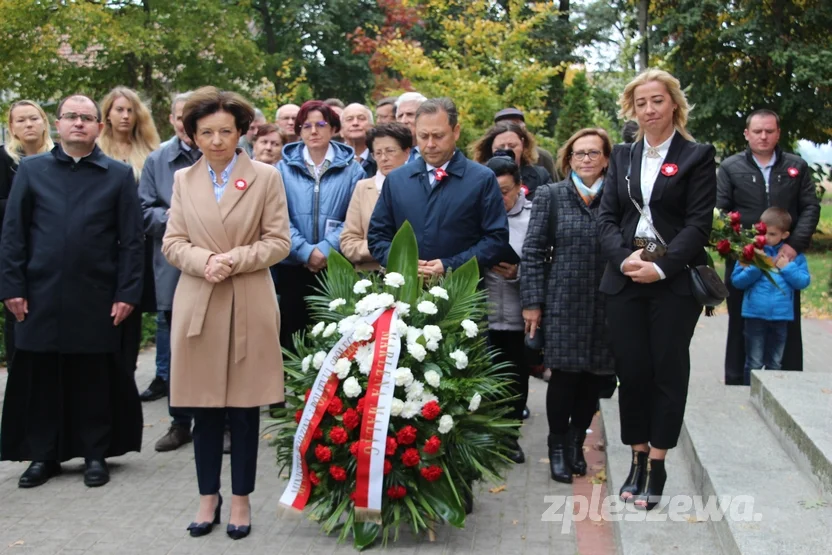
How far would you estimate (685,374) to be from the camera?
5.08m

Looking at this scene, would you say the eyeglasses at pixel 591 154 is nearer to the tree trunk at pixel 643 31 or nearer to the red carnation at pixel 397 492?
the red carnation at pixel 397 492

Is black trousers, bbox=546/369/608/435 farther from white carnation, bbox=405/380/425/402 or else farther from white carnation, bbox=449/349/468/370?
white carnation, bbox=405/380/425/402

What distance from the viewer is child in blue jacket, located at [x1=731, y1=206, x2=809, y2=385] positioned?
763cm

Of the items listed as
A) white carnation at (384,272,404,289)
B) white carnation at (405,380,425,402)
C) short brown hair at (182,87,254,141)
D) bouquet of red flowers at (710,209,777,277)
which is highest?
short brown hair at (182,87,254,141)

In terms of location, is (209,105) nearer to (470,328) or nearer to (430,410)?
(470,328)

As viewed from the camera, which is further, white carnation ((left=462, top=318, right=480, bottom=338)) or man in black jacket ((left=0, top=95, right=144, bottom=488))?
man in black jacket ((left=0, top=95, right=144, bottom=488))

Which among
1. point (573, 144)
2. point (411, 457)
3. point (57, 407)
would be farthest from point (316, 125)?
point (411, 457)

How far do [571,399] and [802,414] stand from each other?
1.28m

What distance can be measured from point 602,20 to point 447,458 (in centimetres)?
3000

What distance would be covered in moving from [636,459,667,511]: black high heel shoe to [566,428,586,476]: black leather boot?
3.60 feet

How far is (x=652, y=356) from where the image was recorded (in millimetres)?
5129

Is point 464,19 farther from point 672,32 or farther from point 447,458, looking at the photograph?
point 447,458

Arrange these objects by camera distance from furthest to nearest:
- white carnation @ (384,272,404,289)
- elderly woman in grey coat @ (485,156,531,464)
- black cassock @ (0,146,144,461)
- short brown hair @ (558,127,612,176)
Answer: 1. elderly woman in grey coat @ (485,156,531,464)
2. short brown hair @ (558,127,612,176)
3. black cassock @ (0,146,144,461)
4. white carnation @ (384,272,404,289)

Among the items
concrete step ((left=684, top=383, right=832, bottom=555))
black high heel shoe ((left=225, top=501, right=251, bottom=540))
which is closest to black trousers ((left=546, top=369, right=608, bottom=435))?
concrete step ((left=684, top=383, right=832, bottom=555))
